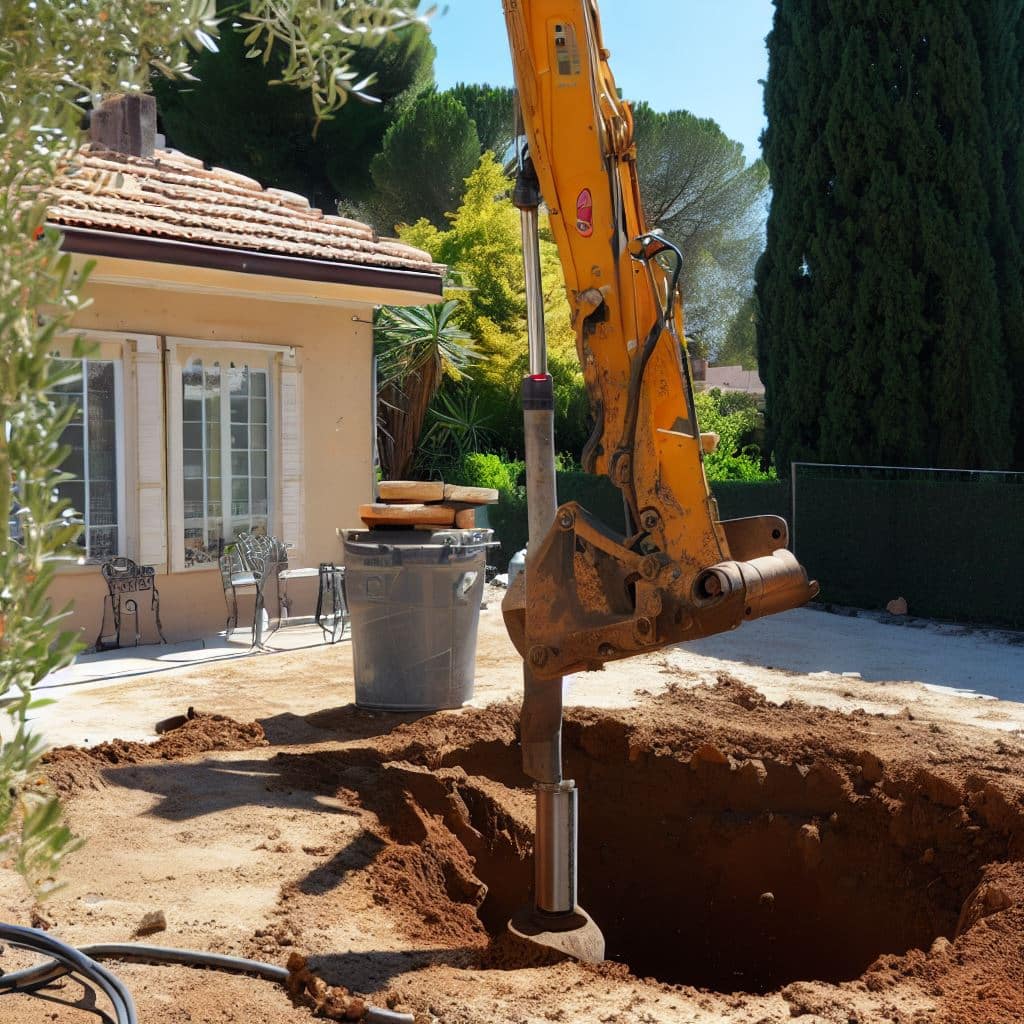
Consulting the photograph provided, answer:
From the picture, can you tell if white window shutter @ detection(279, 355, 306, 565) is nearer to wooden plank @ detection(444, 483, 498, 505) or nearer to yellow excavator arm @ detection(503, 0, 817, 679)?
wooden plank @ detection(444, 483, 498, 505)

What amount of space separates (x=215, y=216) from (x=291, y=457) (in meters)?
2.44

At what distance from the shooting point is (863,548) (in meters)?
15.0

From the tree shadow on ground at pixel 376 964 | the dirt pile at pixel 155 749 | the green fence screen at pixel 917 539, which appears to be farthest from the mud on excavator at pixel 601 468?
the green fence screen at pixel 917 539

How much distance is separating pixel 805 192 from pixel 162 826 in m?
13.7

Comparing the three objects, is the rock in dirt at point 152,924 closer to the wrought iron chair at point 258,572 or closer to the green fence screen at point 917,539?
the wrought iron chair at point 258,572

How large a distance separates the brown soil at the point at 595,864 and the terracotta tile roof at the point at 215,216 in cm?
486

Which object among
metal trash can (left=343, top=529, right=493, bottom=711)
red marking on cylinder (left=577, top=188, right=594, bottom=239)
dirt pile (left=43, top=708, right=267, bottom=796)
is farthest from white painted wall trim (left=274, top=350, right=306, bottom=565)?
red marking on cylinder (left=577, top=188, right=594, bottom=239)

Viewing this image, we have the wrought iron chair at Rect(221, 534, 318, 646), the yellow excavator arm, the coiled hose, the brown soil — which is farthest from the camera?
the wrought iron chair at Rect(221, 534, 318, 646)

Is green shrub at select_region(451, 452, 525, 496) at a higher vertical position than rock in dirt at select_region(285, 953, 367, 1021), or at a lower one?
higher

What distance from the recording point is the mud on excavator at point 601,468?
5.20m

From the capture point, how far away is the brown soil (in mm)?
4434

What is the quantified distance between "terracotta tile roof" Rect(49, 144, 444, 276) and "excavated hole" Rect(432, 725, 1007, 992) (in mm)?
5763

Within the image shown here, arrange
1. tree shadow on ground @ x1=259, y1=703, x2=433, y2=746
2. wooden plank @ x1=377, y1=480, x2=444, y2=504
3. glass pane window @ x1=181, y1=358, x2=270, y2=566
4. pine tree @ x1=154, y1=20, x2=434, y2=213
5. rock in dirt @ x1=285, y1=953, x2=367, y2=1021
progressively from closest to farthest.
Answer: rock in dirt @ x1=285, y1=953, x2=367, y2=1021 < tree shadow on ground @ x1=259, y1=703, x2=433, y2=746 < wooden plank @ x1=377, y1=480, x2=444, y2=504 < glass pane window @ x1=181, y1=358, x2=270, y2=566 < pine tree @ x1=154, y1=20, x2=434, y2=213

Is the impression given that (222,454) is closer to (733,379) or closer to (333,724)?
(333,724)
